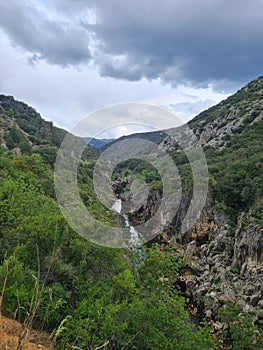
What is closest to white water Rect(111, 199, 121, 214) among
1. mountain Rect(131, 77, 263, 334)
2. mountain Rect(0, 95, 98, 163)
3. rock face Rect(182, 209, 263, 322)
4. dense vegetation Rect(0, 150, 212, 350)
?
mountain Rect(131, 77, 263, 334)

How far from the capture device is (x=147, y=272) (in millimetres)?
15055

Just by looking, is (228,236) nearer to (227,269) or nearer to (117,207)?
(227,269)

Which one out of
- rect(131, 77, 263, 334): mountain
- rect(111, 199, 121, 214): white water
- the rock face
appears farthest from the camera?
rect(111, 199, 121, 214): white water

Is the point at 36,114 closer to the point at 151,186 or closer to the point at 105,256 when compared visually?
the point at 151,186

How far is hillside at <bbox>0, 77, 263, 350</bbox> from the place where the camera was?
10367mm

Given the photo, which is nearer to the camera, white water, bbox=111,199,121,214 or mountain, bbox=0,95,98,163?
white water, bbox=111,199,121,214

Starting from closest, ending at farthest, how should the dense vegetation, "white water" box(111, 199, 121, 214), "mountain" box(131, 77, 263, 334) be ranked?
the dense vegetation
"mountain" box(131, 77, 263, 334)
"white water" box(111, 199, 121, 214)

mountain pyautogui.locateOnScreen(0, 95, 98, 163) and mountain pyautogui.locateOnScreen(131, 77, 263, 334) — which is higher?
mountain pyautogui.locateOnScreen(0, 95, 98, 163)

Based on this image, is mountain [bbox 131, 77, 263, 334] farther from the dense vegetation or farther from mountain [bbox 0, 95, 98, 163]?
mountain [bbox 0, 95, 98, 163]

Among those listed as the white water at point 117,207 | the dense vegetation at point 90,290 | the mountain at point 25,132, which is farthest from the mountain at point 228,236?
Answer: the mountain at point 25,132

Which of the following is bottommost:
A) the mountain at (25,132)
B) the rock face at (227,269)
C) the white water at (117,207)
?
the rock face at (227,269)

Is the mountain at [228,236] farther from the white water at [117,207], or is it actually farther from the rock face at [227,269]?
the white water at [117,207]

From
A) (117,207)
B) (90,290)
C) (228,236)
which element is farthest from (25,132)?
(90,290)

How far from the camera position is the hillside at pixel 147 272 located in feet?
34.0
